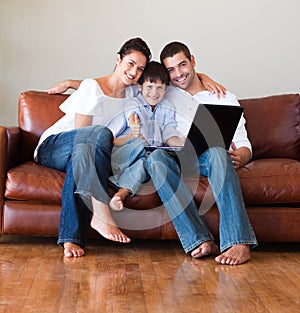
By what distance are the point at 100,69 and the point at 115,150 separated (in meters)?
1.10

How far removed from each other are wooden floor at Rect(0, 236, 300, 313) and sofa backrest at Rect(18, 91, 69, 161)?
21.2 inches

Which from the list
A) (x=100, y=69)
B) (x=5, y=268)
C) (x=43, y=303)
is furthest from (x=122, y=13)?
(x=43, y=303)

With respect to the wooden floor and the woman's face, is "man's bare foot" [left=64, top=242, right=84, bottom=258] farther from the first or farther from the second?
the woman's face

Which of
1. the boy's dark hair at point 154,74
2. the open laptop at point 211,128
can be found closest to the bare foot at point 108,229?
the open laptop at point 211,128

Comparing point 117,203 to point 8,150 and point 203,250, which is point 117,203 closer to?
point 203,250

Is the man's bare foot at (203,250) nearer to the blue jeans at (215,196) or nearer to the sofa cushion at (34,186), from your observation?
the blue jeans at (215,196)

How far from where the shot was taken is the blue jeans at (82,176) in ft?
8.95

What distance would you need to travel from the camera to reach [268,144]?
3.44 metres

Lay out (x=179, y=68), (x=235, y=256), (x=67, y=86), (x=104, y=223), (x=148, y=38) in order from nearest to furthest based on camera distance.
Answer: (x=235, y=256)
(x=104, y=223)
(x=179, y=68)
(x=67, y=86)
(x=148, y=38)

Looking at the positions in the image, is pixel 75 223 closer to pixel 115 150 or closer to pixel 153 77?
pixel 115 150

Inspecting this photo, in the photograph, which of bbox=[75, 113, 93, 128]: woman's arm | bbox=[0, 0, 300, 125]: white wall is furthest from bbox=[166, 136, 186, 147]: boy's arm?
bbox=[0, 0, 300, 125]: white wall

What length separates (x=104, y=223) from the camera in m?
2.76

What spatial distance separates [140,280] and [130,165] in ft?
2.27

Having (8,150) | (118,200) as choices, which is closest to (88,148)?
(118,200)
